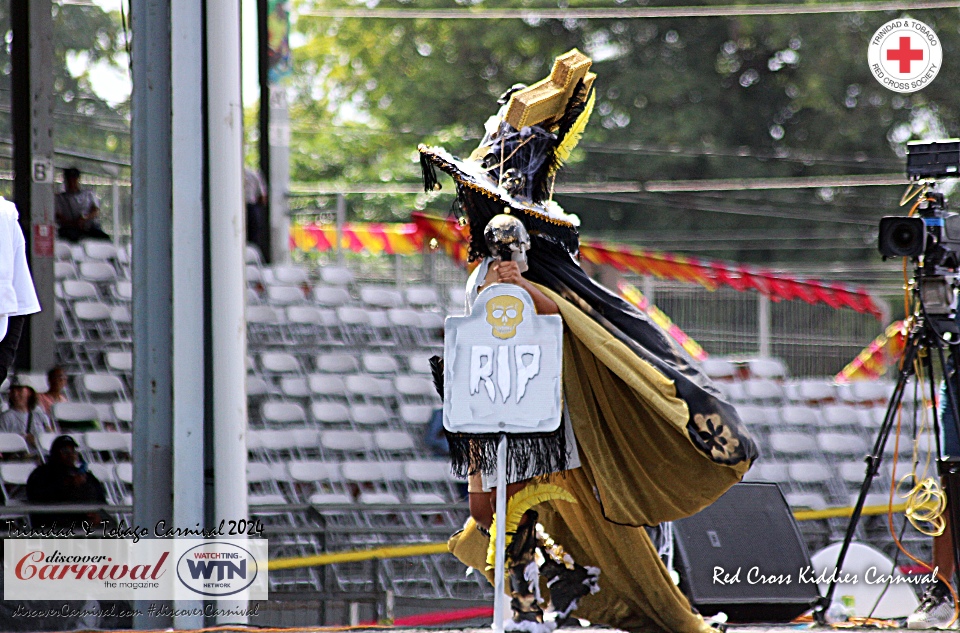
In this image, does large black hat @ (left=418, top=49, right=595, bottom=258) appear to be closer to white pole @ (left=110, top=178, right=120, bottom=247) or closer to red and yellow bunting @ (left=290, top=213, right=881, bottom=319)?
red and yellow bunting @ (left=290, top=213, right=881, bottom=319)

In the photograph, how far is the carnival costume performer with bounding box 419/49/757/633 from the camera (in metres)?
4.69

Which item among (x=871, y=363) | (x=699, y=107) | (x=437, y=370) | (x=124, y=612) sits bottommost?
(x=124, y=612)

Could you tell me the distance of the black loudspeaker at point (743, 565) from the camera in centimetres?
547

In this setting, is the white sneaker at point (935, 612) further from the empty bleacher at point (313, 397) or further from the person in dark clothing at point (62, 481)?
the person in dark clothing at point (62, 481)

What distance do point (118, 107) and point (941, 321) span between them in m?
13.0

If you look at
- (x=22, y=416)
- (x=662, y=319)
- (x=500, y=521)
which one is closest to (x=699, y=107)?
(x=662, y=319)

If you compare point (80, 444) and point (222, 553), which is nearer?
point (222, 553)

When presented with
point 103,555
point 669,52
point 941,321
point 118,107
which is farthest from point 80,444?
point 669,52

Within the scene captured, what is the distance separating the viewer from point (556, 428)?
4.44 meters

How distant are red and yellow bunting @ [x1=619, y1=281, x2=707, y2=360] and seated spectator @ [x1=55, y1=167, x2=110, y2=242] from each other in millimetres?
4519

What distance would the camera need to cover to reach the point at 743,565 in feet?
18.2

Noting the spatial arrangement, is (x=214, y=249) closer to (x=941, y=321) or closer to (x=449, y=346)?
(x=449, y=346)

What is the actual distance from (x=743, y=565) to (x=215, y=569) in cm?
210

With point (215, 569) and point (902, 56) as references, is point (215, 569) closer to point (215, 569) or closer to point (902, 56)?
point (215, 569)
